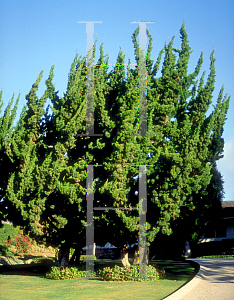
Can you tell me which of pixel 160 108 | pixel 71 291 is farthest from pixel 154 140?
pixel 71 291

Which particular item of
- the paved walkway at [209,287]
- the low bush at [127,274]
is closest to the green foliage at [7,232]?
the low bush at [127,274]

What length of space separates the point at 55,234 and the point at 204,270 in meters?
6.64

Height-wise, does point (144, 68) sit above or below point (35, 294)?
above

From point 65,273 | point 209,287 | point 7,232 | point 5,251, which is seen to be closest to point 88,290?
point 65,273

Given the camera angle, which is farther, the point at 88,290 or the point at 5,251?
the point at 5,251

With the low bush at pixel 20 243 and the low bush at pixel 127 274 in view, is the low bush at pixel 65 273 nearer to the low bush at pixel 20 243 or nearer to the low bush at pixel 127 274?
the low bush at pixel 127 274

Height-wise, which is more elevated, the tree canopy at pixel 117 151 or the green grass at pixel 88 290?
the tree canopy at pixel 117 151

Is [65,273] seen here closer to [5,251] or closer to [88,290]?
[88,290]

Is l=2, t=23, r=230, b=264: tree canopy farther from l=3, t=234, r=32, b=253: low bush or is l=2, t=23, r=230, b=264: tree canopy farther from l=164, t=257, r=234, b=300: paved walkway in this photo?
l=3, t=234, r=32, b=253: low bush

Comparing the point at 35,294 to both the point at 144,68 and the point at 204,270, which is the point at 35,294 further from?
the point at 144,68

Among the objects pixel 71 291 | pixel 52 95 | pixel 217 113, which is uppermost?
pixel 52 95

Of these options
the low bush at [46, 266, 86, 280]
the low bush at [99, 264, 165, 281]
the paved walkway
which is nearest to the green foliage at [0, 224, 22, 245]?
the low bush at [46, 266, 86, 280]

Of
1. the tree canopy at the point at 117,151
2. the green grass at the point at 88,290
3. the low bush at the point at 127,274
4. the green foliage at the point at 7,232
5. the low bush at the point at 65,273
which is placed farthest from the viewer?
the green foliage at the point at 7,232

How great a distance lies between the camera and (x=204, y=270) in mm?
14078
